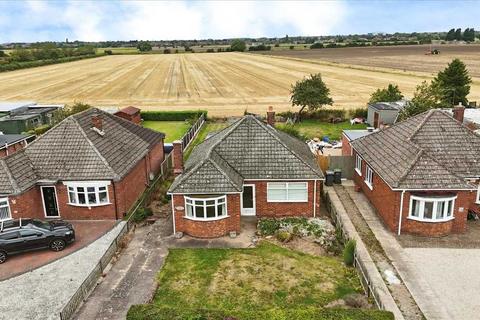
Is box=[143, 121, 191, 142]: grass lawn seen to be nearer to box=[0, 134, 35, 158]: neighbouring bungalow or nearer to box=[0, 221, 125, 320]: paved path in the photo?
box=[0, 134, 35, 158]: neighbouring bungalow

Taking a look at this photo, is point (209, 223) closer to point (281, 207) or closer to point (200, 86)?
point (281, 207)

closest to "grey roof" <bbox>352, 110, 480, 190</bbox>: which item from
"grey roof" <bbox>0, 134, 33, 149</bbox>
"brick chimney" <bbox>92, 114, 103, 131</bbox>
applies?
"brick chimney" <bbox>92, 114, 103, 131</bbox>

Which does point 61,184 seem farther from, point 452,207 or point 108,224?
point 452,207

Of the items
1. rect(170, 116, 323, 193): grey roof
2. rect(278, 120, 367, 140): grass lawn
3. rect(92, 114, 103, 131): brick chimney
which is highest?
rect(92, 114, 103, 131): brick chimney

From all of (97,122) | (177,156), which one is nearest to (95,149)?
(97,122)

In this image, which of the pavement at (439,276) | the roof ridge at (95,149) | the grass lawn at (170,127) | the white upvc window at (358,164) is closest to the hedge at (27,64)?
the grass lawn at (170,127)

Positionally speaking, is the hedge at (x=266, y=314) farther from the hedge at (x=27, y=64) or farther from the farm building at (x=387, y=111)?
the hedge at (x=27, y=64)

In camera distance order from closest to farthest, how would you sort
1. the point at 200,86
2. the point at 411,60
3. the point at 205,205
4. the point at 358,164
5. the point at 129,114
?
the point at 205,205
the point at 358,164
the point at 129,114
the point at 200,86
the point at 411,60
